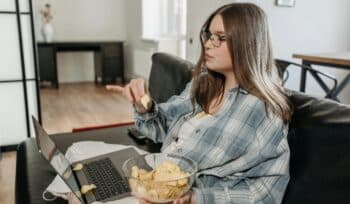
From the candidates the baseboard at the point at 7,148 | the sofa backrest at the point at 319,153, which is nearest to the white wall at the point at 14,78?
the baseboard at the point at 7,148

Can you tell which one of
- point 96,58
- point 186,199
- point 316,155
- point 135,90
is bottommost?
point 96,58

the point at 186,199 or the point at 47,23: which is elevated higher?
the point at 47,23

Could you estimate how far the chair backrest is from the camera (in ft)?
5.95

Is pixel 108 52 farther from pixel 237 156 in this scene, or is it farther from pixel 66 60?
pixel 237 156

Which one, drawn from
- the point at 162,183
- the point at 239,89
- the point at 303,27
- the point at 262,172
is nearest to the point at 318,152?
the point at 262,172

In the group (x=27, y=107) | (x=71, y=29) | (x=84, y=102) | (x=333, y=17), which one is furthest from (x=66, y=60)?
(x=333, y=17)

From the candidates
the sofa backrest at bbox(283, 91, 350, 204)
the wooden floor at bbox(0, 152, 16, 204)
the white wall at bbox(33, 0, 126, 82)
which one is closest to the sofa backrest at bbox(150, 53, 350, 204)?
the sofa backrest at bbox(283, 91, 350, 204)

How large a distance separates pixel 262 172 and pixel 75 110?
361 cm

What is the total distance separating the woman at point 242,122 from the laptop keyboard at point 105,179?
0.22 meters

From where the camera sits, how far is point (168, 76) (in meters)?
1.97

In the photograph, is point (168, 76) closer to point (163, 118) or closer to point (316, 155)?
point (163, 118)

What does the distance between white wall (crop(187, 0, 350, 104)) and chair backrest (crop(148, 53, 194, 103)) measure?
141cm

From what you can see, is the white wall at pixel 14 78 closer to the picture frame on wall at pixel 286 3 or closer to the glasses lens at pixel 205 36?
the glasses lens at pixel 205 36

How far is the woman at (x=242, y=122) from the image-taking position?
3.02ft
